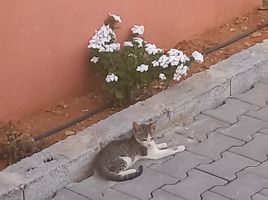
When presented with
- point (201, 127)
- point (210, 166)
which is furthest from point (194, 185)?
point (201, 127)

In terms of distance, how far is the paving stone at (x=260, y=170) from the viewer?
5414 millimetres

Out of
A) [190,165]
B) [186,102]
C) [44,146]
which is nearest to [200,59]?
[186,102]

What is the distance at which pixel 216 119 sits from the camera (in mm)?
6164

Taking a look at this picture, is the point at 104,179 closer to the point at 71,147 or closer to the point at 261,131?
the point at 71,147

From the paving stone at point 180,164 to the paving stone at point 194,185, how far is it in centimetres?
7

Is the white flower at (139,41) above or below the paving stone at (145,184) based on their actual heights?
above

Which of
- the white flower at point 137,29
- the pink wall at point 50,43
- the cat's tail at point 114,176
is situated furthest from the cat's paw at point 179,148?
the white flower at point 137,29

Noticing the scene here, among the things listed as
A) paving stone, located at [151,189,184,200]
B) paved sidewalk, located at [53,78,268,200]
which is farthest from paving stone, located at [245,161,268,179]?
paving stone, located at [151,189,184,200]

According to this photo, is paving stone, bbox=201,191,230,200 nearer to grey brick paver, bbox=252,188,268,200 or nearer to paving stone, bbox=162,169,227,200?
paving stone, bbox=162,169,227,200

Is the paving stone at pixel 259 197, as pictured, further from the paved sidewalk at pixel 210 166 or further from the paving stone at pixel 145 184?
the paving stone at pixel 145 184

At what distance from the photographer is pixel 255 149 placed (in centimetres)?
573

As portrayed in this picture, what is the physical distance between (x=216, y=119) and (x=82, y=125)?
103 centimetres

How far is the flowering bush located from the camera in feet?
19.5

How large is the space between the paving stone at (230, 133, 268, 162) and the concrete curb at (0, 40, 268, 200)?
553 millimetres
